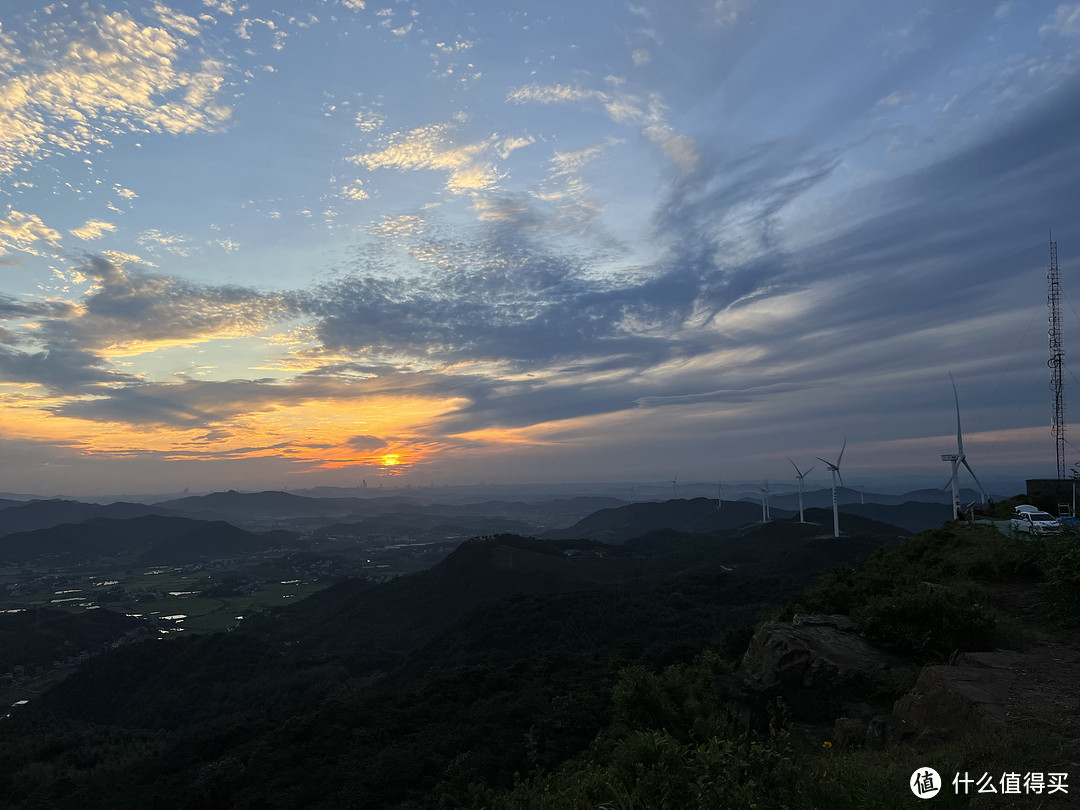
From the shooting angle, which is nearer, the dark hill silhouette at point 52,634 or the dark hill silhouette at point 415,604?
the dark hill silhouette at point 52,634

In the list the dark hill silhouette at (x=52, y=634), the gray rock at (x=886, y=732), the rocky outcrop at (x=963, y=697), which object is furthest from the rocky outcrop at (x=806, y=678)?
the dark hill silhouette at (x=52, y=634)

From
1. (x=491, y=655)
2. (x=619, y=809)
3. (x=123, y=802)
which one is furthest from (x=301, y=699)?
(x=619, y=809)

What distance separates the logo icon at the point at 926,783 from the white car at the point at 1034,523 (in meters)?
29.6

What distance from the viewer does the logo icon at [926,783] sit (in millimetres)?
10852

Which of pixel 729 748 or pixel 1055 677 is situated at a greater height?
pixel 729 748

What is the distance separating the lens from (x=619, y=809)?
11.0 meters

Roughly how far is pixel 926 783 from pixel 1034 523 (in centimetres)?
3457

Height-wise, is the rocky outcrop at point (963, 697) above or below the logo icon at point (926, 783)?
below

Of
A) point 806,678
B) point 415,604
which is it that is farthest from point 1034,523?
point 415,604

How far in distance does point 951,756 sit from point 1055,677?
357 inches

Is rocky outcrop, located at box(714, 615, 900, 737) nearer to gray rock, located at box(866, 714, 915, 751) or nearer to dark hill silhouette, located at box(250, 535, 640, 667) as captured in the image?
gray rock, located at box(866, 714, 915, 751)

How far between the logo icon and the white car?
29.6 meters

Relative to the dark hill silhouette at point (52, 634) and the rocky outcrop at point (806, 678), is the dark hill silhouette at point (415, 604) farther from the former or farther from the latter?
the rocky outcrop at point (806, 678)

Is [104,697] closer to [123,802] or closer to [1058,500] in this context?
[123,802]
